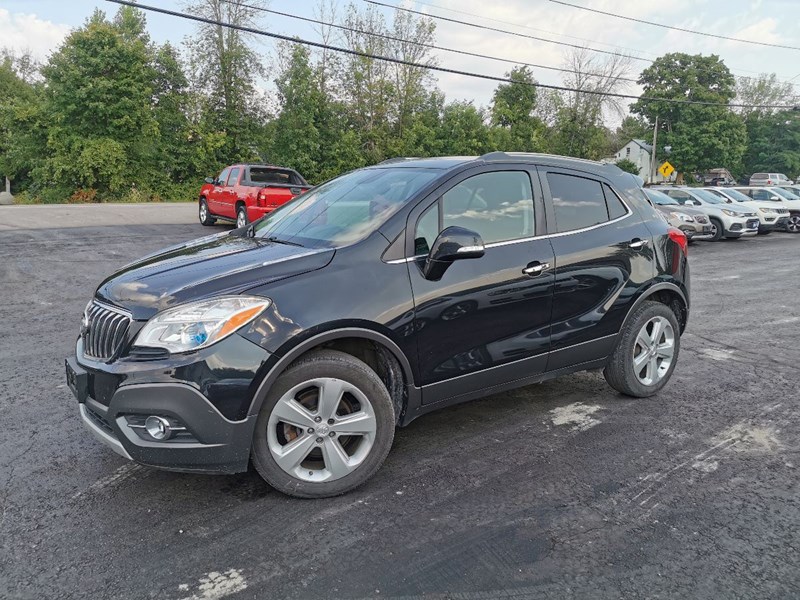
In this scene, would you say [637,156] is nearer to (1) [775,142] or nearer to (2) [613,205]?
(1) [775,142]

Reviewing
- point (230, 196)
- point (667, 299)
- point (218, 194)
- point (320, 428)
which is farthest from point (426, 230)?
point (218, 194)

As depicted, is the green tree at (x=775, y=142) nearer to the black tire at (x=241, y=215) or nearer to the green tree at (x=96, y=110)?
the green tree at (x=96, y=110)

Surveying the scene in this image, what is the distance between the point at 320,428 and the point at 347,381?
0.91 feet

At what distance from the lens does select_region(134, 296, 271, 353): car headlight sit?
2.93 m

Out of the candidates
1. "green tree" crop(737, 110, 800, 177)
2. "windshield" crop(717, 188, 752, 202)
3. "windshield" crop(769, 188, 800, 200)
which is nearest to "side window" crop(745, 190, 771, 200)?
"windshield" crop(769, 188, 800, 200)

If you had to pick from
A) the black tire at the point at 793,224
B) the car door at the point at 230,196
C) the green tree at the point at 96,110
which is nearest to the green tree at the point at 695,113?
the black tire at the point at 793,224

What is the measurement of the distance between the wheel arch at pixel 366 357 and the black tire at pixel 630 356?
192 cm

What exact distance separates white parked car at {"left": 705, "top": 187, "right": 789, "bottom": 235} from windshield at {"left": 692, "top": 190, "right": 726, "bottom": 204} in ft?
1.44

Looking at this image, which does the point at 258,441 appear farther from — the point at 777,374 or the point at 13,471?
the point at 777,374

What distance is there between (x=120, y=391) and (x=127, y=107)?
3689cm

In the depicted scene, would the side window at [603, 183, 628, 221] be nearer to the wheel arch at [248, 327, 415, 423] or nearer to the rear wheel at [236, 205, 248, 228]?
the wheel arch at [248, 327, 415, 423]

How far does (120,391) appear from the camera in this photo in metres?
2.92

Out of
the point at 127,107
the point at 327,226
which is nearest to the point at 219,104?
the point at 127,107

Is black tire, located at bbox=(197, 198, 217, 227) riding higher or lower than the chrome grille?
higher
